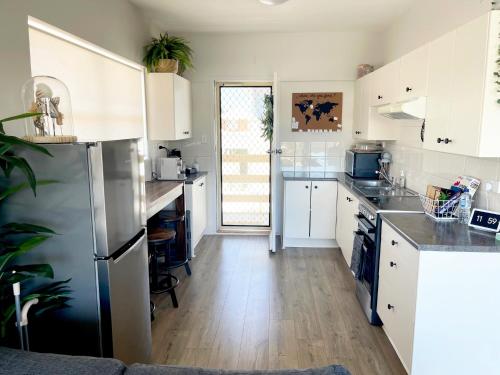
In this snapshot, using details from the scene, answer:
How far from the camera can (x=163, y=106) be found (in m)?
4.20

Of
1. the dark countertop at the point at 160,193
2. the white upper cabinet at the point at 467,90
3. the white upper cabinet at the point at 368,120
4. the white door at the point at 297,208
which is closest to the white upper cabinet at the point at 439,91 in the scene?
the white upper cabinet at the point at 467,90

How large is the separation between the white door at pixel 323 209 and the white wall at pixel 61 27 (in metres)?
2.52

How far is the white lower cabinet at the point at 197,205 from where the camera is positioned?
423 cm

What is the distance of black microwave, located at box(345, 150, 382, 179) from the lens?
436 cm

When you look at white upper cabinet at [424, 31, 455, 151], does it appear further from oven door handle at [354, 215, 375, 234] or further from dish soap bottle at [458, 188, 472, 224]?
oven door handle at [354, 215, 375, 234]

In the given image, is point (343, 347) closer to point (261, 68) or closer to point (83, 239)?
point (83, 239)

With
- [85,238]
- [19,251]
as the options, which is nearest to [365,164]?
[85,238]

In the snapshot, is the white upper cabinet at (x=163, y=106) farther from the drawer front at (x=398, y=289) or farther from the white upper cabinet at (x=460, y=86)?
the drawer front at (x=398, y=289)

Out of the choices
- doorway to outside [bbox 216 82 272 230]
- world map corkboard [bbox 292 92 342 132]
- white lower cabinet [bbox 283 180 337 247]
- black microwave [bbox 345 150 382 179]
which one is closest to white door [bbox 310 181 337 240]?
white lower cabinet [bbox 283 180 337 247]

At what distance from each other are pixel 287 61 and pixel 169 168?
2122 mm

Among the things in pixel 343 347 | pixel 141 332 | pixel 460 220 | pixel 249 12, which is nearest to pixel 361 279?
pixel 343 347

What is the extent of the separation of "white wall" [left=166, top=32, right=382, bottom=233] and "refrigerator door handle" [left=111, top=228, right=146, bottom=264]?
3171 mm

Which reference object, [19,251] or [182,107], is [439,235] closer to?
[19,251]

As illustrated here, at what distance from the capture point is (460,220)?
8.18 feet
